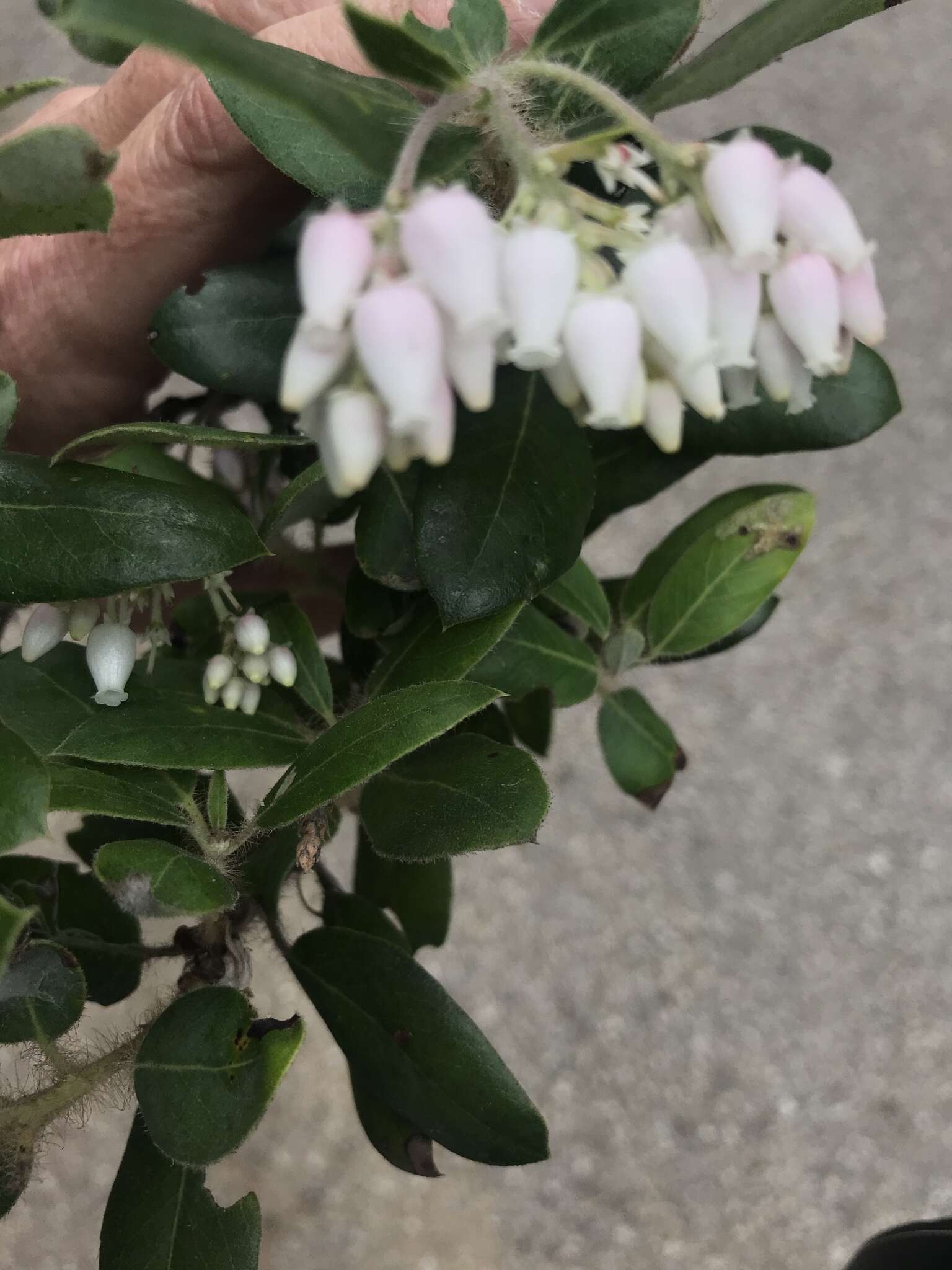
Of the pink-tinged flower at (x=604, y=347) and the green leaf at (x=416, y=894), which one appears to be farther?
the green leaf at (x=416, y=894)

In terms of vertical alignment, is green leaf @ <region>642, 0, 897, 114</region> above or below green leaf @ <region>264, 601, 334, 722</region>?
above

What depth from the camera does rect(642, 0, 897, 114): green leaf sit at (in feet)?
1.65

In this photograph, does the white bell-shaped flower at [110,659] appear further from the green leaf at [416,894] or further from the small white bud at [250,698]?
the green leaf at [416,894]

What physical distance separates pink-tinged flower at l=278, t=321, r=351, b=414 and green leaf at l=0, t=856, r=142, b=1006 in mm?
435

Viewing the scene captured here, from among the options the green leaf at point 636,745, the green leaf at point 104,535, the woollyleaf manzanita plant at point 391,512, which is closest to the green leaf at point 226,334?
the woollyleaf manzanita plant at point 391,512

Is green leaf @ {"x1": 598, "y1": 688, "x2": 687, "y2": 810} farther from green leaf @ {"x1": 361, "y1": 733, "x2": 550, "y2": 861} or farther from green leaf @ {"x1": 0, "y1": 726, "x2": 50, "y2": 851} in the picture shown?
green leaf @ {"x1": 0, "y1": 726, "x2": 50, "y2": 851}

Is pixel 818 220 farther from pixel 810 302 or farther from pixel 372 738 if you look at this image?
pixel 372 738

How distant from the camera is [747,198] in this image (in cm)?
Result: 38

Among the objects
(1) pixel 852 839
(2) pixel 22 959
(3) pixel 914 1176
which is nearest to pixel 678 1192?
(3) pixel 914 1176

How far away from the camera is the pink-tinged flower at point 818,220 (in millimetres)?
384

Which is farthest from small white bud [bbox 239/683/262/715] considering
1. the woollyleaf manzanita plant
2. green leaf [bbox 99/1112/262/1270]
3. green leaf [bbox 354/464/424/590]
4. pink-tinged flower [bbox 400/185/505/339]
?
pink-tinged flower [bbox 400/185/505/339]

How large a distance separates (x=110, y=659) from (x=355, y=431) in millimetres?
268

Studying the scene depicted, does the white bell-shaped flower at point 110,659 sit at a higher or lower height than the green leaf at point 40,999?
higher

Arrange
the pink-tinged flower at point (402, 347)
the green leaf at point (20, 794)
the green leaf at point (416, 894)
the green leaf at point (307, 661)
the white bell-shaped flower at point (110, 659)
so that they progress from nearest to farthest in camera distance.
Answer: the pink-tinged flower at point (402, 347) → the green leaf at point (20, 794) → the white bell-shaped flower at point (110, 659) → the green leaf at point (307, 661) → the green leaf at point (416, 894)
